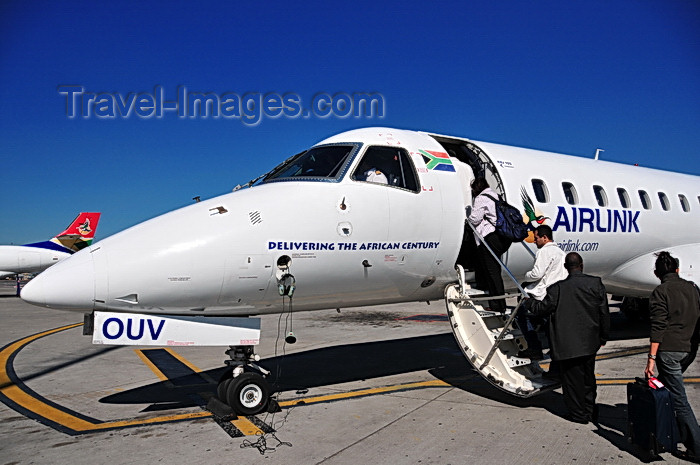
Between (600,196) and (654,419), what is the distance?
5454mm

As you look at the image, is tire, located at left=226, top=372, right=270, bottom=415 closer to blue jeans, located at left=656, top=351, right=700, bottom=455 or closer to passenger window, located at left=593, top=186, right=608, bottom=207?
blue jeans, located at left=656, top=351, right=700, bottom=455

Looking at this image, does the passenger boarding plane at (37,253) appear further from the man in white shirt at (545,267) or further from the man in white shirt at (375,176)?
the man in white shirt at (545,267)

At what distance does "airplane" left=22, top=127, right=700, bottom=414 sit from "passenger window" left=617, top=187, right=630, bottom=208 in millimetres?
1109

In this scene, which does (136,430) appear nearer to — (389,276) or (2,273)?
(389,276)

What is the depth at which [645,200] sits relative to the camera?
10.5 metres

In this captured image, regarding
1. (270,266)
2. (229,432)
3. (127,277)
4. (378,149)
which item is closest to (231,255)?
(270,266)

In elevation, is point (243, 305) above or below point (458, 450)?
above

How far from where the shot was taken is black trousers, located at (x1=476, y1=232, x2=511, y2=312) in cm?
771

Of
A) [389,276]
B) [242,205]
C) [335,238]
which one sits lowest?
[389,276]

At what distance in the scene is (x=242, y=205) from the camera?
642 centimetres


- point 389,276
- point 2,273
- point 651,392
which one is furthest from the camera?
point 2,273

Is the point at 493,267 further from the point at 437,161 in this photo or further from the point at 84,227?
the point at 84,227

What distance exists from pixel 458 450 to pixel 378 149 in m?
3.88

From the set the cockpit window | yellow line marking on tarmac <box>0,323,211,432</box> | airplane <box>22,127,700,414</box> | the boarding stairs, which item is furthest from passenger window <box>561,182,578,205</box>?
yellow line marking on tarmac <box>0,323,211,432</box>
